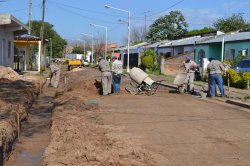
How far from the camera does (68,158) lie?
24.6ft

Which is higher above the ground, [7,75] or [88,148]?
[7,75]

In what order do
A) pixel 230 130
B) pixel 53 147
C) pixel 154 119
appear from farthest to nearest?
pixel 154 119 < pixel 230 130 < pixel 53 147

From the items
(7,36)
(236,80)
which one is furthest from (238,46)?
(7,36)

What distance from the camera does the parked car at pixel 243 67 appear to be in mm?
28433

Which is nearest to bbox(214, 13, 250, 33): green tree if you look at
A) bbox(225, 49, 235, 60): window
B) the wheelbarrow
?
bbox(225, 49, 235, 60): window

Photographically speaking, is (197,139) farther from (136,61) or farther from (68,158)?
(136,61)

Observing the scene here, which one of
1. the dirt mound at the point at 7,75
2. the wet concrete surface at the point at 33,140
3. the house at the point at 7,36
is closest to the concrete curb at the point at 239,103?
the wet concrete surface at the point at 33,140

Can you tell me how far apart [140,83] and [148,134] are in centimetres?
960

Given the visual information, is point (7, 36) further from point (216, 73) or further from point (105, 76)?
point (216, 73)

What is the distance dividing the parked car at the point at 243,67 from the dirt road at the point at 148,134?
1333 cm

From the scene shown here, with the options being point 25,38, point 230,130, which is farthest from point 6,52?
point 230,130

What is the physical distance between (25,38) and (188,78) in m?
24.9

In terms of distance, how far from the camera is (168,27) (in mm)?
83625

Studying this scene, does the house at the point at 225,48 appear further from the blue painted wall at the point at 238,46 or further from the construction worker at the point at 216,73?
the construction worker at the point at 216,73
